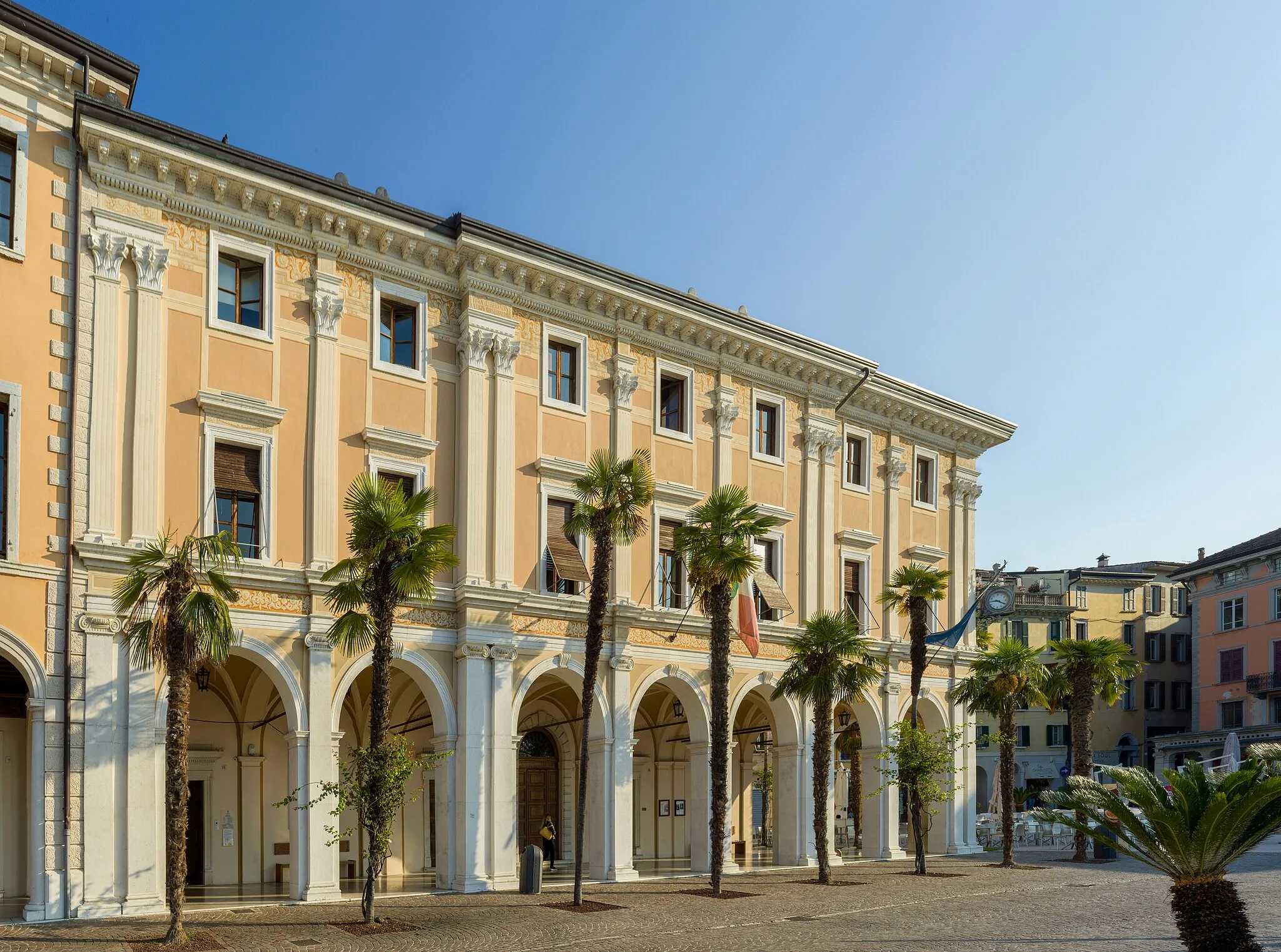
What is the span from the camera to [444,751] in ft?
95.2

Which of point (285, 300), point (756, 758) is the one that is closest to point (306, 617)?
point (285, 300)

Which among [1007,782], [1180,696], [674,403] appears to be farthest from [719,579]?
[1180,696]

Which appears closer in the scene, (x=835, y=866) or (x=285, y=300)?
(x=285, y=300)

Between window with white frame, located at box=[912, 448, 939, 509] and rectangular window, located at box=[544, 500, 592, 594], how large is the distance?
49.5 feet

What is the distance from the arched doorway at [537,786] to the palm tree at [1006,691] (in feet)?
42.9

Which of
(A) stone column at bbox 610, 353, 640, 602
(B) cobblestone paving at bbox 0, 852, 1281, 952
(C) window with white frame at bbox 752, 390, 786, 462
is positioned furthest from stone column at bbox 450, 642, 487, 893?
(C) window with white frame at bbox 752, 390, 786, 462

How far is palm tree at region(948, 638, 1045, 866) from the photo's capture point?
37938 mm

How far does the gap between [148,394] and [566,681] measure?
12.6 metres

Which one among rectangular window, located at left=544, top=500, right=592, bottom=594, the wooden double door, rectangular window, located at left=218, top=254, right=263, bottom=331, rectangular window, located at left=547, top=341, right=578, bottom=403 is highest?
rectangular window, located at left=218, top=254, right=263, bottom=331

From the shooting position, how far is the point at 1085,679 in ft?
137

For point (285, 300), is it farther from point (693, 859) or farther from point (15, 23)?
point (693, 859)

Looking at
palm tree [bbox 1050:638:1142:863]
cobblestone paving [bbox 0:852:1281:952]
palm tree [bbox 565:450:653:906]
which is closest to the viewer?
cobblestone paving [bbox 0:852:1281:952]

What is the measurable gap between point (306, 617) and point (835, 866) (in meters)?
17.6

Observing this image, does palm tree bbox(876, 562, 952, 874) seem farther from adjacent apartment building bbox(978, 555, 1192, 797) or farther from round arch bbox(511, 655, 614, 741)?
adjacent apartment building bbox(978, 555, 1192, 797)
